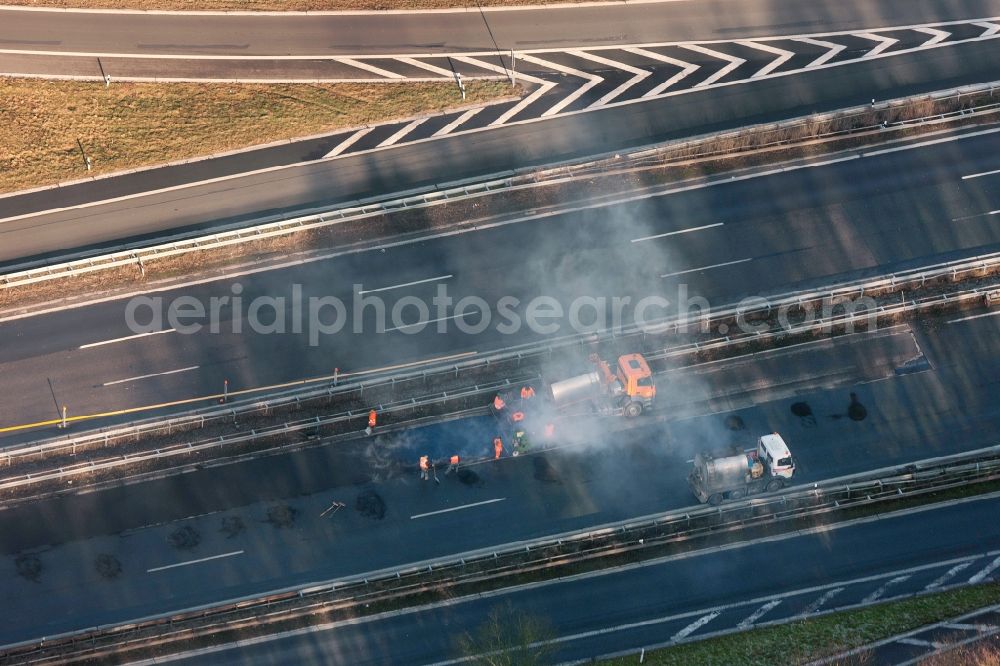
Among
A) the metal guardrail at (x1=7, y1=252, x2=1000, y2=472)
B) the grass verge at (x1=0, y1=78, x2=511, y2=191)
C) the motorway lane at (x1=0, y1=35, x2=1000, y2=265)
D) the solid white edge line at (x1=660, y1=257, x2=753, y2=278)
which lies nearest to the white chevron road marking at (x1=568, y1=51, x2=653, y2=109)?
the motorway lane at (x1=0, y1=35, x2=1000, y2=265)

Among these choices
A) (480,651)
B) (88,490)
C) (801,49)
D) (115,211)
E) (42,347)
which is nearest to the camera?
(480,651)

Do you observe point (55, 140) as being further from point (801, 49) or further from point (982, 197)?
point (982, 197)

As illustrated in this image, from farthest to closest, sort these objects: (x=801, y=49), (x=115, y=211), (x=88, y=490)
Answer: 1. (x=801, y=49)
2. (x=115, y=211)
3. (x=88, y=490)

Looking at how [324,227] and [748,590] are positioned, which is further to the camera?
[324,227]

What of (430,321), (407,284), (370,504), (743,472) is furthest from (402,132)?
(743,472)

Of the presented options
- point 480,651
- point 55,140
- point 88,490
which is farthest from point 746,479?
point 55,140

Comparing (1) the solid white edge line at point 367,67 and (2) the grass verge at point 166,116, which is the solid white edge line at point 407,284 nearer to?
(2) the grass verge at point 166,116

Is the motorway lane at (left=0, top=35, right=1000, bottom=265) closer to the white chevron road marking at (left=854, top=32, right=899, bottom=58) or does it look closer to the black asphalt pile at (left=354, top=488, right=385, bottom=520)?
the white chevron road marking at (left=854, top=32, right=899, bottom=58)
